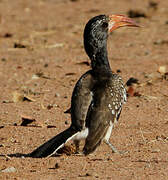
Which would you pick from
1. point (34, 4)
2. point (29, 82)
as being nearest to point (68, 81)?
point (29, 82)

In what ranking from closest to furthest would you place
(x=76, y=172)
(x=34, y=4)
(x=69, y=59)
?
1. (x=76, y=172)
2. (x=69, y=59)
3. (x=34, y=4)

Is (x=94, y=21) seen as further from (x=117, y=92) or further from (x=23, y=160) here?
(x=23, y=160)

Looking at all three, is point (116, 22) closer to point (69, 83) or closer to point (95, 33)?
point (95, 33)

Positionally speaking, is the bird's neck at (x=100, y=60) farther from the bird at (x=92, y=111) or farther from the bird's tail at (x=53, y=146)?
the bird's tail at (x=53, y=146)

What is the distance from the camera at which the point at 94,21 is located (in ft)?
23.5

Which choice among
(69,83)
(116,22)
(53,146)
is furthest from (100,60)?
(69,83)

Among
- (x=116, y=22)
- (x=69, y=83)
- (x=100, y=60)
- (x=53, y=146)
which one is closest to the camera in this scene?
(x=53, y=146)

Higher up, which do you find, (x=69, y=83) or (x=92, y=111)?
(x=92, y=111)

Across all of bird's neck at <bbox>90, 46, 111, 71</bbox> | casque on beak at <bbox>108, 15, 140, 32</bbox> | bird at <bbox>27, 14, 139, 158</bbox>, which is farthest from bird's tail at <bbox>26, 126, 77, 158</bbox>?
casque on beak at <bbox>108, 15, 140, 32</bbox>

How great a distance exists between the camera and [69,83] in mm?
10086

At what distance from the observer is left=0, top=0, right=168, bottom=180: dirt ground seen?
6176 millimetres

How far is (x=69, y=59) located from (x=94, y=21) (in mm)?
4679

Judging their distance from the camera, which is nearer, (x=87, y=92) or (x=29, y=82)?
(x=87, y=92)

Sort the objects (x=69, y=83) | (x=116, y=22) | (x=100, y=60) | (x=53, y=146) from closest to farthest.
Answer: (x=53, y=146) < (x=100, y=60) < (x=116, y=22) < (x=69, y=83)
